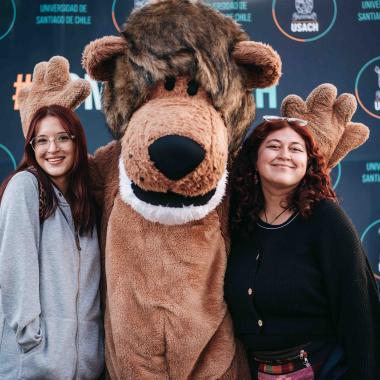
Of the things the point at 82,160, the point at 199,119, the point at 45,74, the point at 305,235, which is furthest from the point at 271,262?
the point at 45,74

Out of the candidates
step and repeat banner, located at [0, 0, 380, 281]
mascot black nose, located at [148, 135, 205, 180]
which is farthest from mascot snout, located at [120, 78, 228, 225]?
step and repeat banner, located at [0, 0, 380, 281]

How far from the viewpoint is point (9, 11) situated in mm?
3150

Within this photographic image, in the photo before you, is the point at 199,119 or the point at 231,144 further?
the point at 231,144

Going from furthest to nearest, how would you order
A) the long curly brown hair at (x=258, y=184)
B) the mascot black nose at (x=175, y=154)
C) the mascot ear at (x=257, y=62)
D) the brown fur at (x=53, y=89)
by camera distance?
1. the brown fur at (x=53, y=89)
2. the long curly brown hair at (x=258, y=184)
3. the mascot ear at (x=257, y=62)
4. the mascot black nose at (x=175, y=154)

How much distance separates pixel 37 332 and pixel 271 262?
2.87 ft

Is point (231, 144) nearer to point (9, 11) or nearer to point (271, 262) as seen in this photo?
point (271, 262)

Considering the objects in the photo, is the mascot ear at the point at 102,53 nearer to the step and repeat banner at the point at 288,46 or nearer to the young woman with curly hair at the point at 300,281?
the young woman with curly hair at the point at 300,281

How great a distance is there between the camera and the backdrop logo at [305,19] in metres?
3.16

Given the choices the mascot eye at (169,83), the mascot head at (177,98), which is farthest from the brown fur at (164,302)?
the mascot eye at (169,83)

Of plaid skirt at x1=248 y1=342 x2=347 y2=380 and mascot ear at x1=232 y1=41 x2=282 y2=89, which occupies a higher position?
mascot ear at x1=232 y1=41 x2=282 y2=89

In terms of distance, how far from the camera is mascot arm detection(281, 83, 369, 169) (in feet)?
7.64

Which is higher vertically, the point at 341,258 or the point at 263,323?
the point at 341,258

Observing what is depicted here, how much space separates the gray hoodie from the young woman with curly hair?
21.7 inches

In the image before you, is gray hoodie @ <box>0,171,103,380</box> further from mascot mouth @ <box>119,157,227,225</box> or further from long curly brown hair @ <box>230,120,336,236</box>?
long curly brown hair @ <box>230,120,336,236</box>
